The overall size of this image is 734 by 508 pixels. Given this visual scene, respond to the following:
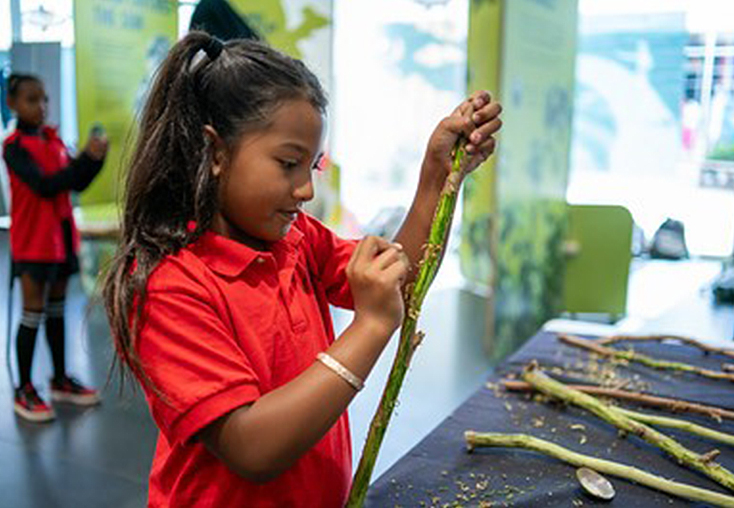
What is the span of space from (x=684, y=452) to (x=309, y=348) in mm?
698

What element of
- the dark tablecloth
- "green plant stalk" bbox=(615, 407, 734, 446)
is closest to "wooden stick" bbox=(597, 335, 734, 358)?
the dark tablecloth

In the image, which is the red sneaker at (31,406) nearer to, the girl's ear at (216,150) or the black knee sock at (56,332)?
the black knee sock at (56,332)

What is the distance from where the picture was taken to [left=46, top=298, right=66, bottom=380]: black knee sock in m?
2.70

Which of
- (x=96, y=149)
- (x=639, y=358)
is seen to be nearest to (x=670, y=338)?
(x=639, y=358)

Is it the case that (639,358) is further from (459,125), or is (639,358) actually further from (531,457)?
(459,125)

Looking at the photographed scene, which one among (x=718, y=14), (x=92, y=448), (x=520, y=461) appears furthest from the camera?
(x=718, y=14)

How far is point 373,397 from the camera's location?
2982mm

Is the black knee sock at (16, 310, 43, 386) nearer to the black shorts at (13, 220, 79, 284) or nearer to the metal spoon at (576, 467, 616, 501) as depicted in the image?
the black shorts at (13, 220, 79, 284)

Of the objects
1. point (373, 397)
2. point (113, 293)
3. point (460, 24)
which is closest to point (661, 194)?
point (460, 24)

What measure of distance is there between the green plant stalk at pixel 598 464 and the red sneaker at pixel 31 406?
76.6 inches

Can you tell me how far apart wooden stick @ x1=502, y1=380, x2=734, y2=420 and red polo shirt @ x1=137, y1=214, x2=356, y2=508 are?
2.02 feet

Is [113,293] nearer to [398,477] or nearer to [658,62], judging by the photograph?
[398,477]

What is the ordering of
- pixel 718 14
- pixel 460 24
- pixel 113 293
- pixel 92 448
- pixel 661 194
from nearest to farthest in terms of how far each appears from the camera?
1. pixel 113 293
2. pixel 92 448
3. pixel 460 24
4. pixel 718 14
5. pixel 661 194

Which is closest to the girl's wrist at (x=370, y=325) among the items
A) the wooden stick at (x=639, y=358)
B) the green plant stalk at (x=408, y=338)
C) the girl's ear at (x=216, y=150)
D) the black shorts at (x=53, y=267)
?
the green plant stalk at (x=408, y=338)
